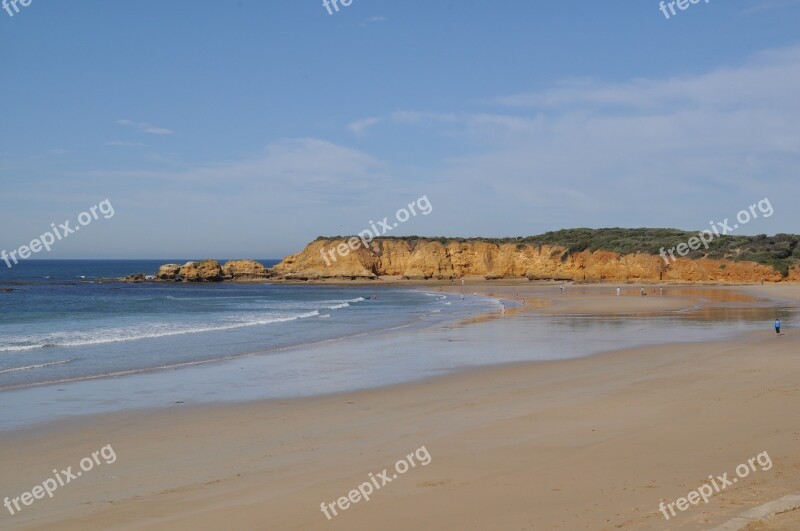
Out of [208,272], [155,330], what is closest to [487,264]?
[208,272]

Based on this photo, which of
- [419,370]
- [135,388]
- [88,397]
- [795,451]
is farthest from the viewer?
[419,370]

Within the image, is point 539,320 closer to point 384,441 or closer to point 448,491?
point 384,441

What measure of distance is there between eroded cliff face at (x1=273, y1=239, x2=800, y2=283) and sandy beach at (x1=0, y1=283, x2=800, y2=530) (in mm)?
57151

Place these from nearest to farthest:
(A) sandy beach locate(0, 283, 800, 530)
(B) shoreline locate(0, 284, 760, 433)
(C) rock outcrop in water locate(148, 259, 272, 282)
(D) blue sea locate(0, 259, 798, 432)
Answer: (A) sandy beach locate(0, 283, 800, 530) → (B) shoreline locate(0, 284, 760, 433) → (D) blue sea locate(0, 259, 798, 432) → (C) rock outcrop in water locate(148, 259, 272, 282)

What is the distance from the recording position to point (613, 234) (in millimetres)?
86750

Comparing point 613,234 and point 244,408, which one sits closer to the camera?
point 244,408

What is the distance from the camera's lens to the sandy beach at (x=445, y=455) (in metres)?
6.48

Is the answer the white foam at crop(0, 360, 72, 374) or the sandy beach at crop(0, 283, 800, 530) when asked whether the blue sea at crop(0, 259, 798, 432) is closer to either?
the white foam at crop(0, 360, 72, 374)

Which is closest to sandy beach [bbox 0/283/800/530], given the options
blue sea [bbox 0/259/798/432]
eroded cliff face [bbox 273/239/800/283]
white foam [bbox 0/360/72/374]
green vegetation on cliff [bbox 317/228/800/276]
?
blue sea [bbox 0/259/798/432]

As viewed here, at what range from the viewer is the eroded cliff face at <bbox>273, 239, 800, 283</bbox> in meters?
68.2

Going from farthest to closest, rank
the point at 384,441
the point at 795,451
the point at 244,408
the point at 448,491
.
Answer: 1. the point at 244,408
2. the point at 384,441
3. the point at 795,451
4. the point at 448,491

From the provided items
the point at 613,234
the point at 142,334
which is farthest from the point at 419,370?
the point at 613,234

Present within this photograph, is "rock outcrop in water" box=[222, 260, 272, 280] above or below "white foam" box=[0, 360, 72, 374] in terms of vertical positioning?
above

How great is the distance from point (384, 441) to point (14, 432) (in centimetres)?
623
